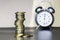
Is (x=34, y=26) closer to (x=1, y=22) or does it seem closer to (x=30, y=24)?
(x=30, y=24)

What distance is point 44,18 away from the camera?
82.4 inches

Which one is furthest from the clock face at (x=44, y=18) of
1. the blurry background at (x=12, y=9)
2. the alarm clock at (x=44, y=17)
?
the blurry background at (x=12, y=9)

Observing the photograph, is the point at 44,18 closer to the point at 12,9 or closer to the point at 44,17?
the point at 44,17

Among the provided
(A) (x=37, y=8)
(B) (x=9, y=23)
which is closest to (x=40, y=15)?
(A) (x=37, y=8)

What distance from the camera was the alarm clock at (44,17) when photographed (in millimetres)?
2076

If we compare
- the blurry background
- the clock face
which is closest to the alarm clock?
the clock face

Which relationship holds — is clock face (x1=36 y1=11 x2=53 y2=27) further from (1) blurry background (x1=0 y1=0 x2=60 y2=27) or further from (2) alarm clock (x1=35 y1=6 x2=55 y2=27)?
(1) blurry background (x1=0 y1=0 x2=60 y2=27)

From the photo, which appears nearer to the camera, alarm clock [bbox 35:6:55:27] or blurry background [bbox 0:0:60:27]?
alarm clock [bbox 35:6:55:27]

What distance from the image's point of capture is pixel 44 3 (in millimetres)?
2219

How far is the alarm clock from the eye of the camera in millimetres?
2076

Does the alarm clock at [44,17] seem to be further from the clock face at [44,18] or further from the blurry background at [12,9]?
the blurry background at [12,9]

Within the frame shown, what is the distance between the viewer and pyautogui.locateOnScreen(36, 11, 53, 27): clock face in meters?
2.08

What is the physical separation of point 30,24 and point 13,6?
275 millimetres

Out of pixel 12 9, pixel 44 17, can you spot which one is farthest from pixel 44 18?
pixel 12 9
